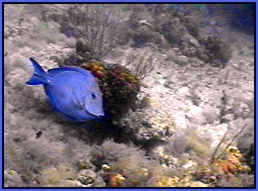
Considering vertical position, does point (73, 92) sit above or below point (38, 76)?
below

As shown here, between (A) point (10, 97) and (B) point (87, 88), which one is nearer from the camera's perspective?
(B) point (87, 88)

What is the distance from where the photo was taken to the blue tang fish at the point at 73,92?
8.75 ft

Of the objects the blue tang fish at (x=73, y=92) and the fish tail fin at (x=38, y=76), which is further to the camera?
the fish tail fin at (x=38, y=76)

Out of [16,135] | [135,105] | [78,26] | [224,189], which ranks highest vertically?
[78,26]

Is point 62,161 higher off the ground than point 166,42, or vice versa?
point 166,42

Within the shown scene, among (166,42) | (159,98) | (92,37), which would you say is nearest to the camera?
(159,98)

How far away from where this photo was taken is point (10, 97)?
4457mm

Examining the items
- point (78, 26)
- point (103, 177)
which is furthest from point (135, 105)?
point (78, 26)

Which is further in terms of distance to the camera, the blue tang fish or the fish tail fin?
the fish tail fin

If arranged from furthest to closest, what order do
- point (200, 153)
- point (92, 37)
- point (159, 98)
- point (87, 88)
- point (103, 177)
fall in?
point (92, 37) < point (159, 98) < point (200, 153) < point (103, 177) < point (87, 88)

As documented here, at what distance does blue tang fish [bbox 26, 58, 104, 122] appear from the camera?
2.67 m

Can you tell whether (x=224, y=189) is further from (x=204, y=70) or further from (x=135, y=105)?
(x=204, y=70)

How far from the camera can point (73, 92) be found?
2764 mm

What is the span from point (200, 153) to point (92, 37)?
3.36 metres
